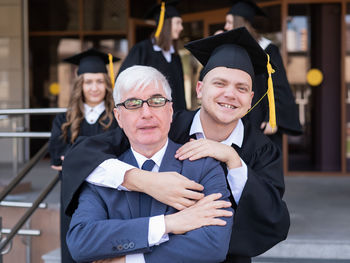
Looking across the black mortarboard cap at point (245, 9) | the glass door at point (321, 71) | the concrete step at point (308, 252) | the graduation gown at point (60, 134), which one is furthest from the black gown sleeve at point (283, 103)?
the glass door at point (321, 71)

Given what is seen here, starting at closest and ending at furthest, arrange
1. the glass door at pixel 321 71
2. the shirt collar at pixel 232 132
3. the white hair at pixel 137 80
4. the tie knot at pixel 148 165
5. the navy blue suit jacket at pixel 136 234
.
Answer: the navy blue suit jacket at pixel 136 234 < the white hair at pixel 137 80 < the tie knot at pixel 148 165 < the shirt collar at pixel 232 132 < the glass door at pixel 321 71

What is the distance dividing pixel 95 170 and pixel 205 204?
435 millimetres

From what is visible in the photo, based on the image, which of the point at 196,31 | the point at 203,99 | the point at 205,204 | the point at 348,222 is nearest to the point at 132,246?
the point at 205,204

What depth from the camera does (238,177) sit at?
1790mm

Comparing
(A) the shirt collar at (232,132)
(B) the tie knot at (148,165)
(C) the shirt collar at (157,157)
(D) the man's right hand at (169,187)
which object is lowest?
(D) the man's right hand at (169,187)

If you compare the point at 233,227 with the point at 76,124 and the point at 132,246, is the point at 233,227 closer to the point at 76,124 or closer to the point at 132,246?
the point at 132,246

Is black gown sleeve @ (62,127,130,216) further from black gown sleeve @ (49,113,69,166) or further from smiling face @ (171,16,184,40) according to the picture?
smiling face @ (171,16,184,40)

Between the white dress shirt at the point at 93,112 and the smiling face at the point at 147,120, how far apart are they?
5.47 feet

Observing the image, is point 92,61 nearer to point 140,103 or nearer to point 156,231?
point 140,103

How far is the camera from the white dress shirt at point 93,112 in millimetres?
3446

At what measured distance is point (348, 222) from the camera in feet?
13.0

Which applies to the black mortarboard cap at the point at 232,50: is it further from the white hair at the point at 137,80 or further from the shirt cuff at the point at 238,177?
the shirt cuff at the point at 238,177

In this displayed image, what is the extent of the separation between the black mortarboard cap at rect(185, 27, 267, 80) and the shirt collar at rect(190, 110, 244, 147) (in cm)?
21

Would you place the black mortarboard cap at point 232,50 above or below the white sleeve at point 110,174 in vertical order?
above
